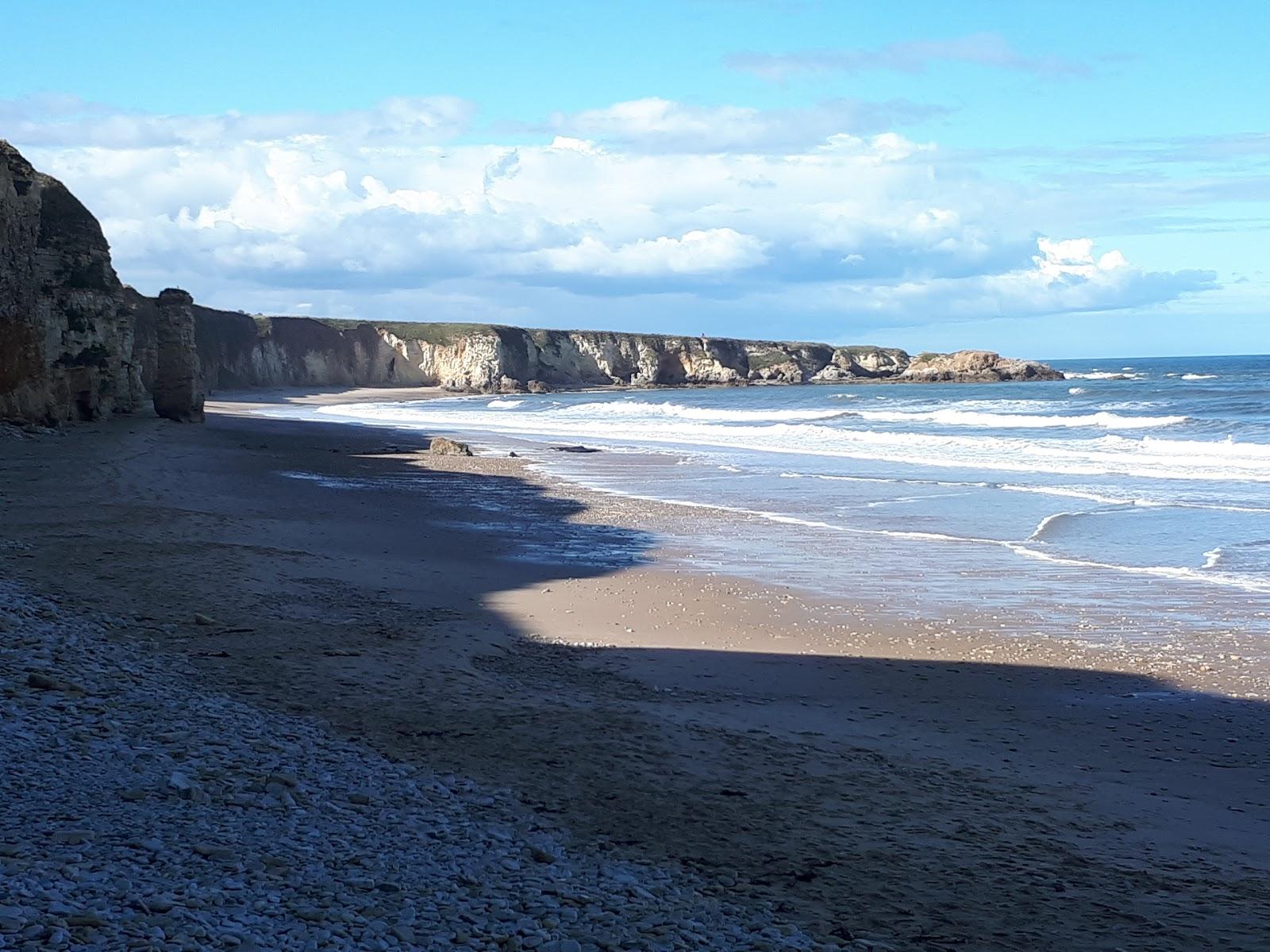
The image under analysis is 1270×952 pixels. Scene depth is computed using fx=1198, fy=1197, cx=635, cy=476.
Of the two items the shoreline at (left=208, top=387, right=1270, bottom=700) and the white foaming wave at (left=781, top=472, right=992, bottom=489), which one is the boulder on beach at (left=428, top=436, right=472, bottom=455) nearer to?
the white foaming wave at (left=781, top=472, right=992, bottom=489)

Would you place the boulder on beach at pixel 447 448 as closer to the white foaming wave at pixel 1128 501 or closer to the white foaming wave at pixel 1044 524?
the white foaming wave at pixel 1128 501

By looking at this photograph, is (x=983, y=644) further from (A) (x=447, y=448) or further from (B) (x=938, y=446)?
(B) (x=938, y=446)

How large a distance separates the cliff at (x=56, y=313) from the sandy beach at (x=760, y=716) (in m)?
11.3

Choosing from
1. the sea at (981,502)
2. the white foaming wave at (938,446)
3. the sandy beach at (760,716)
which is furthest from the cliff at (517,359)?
the sandy beach at (760,716)

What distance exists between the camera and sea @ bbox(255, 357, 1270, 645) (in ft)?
38.1

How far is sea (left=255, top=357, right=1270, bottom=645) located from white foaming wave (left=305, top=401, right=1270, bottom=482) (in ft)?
0.40

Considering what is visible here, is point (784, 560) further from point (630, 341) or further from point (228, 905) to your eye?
point (630, 341)

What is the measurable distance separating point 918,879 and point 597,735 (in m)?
2.21

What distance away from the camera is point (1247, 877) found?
506cm

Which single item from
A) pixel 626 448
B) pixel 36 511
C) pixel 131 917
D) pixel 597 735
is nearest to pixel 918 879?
pixel 597 735

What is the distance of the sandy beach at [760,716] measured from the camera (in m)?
4.84

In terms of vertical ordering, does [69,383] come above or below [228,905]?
above

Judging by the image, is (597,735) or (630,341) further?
(630,341)

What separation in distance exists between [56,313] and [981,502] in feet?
65.1
